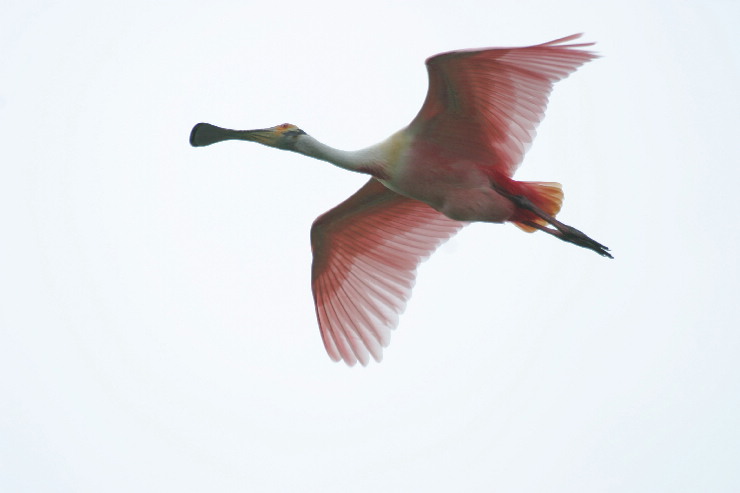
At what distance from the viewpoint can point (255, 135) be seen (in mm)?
9977

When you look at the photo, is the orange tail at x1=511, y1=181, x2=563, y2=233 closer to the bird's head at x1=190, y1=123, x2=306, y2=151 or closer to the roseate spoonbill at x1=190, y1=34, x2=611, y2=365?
the roseate spoonbill at x1=190, y1=34, x2=611, y2=365

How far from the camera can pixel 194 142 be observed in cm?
1012

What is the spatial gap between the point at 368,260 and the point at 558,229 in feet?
6.34

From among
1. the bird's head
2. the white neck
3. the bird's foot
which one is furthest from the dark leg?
the bird's head

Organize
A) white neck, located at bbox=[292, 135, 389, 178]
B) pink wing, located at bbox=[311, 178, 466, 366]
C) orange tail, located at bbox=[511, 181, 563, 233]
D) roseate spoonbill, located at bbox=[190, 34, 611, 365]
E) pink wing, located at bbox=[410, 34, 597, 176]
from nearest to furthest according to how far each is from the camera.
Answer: pink wing, located at bbox=[410, 34, 597, 176] < roseate spoonbill, located at bbox=[190, 34, 611, 365] < white neck, located at bbox=[292, 135, 389, 178] < orange tail, located at bbox=[511, 181, 563, 233] < pink wing, located at bbox=[311, 178, 466, 366]

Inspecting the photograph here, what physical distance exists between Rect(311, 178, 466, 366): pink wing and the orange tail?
1.11 metres

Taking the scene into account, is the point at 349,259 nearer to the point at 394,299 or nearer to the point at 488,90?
the point at 394,299

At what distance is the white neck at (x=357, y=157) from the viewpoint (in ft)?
31.1

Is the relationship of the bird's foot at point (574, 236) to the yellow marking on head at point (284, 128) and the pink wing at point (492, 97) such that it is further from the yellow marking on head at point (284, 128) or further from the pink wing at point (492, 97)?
the yellow marking on head at point (284, 128)

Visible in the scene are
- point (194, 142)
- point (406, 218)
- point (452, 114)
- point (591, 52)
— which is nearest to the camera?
point (591, 52)

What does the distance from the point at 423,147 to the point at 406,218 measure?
1339 mm

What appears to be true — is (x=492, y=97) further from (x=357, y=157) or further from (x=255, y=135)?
(x=255, y=135)

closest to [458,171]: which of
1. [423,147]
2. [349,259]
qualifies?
[423,147]

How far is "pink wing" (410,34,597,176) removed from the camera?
888 centimetres
